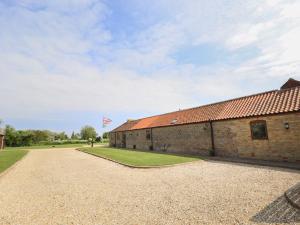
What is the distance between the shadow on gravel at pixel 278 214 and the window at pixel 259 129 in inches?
363

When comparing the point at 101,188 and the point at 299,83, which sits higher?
the point at 299,83

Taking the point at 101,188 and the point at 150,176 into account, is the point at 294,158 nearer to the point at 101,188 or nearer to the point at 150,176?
the point at 150,176

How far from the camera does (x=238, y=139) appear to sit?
15.7 metres

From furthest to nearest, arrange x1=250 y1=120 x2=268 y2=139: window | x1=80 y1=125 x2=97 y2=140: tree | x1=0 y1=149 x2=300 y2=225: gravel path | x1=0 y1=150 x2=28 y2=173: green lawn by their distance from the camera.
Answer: x1=80 y1=125 x2=97 y2=140: tree, x1=0 y1=150 x2=28 y2=173: green lawn, x1=250 y1=120 x2=268 y2=139: window, x1=0 y1=149 x2=300 y2=225: gravel path

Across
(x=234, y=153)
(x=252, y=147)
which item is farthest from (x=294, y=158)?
(x=234, y=153)

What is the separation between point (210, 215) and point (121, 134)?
113ft

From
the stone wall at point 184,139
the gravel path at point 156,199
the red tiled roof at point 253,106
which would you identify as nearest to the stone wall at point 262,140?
the red tiled roof at point 253,106

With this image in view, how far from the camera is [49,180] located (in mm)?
10664

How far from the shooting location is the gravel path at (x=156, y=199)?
17.3ft

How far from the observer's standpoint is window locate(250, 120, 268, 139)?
14.1 m

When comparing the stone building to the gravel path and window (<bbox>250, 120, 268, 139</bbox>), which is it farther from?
the gravel path

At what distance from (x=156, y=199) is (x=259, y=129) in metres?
11.0

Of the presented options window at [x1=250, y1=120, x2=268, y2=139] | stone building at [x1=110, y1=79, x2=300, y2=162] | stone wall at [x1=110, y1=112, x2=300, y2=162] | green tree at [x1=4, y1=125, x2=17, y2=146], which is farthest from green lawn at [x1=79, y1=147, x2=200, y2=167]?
green tree at [x1=4, y1=125, x2=17, y2=146]

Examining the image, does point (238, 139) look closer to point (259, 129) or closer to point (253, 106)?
point (259, 129)
